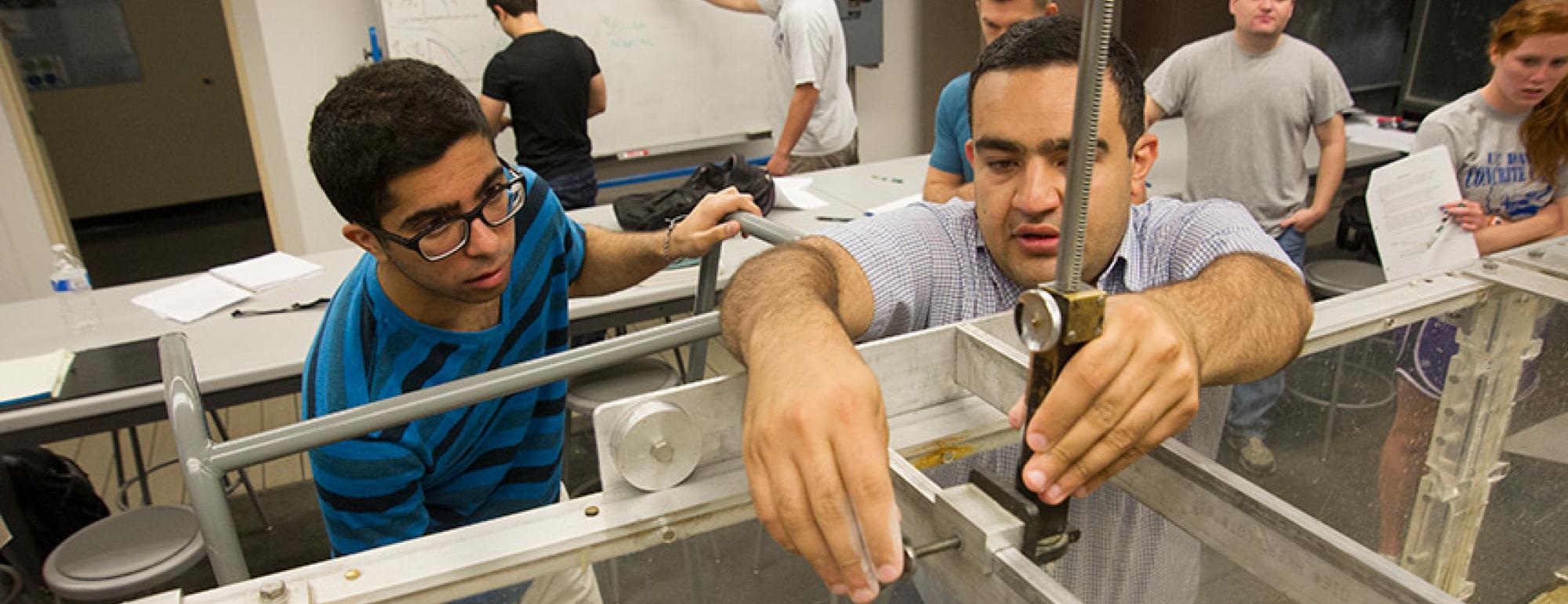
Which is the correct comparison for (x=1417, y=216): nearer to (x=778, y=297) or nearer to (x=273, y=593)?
(x=778, y=297)

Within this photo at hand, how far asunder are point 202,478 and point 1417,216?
2217mm

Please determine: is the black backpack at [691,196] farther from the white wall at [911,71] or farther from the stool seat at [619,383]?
the white wall at [911,71]

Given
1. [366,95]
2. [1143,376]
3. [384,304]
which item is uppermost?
[366,95]

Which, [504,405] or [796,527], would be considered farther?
[504,405]

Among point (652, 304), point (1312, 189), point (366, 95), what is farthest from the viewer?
point (1312, 189)

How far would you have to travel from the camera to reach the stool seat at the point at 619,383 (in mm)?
2148

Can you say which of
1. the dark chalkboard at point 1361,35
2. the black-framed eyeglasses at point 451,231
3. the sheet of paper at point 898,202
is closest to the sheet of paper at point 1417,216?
the sheet of paper at point 898,202

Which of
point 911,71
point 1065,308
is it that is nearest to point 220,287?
point 1065,308

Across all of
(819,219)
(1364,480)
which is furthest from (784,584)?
(819,219)

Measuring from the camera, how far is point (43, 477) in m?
2.07

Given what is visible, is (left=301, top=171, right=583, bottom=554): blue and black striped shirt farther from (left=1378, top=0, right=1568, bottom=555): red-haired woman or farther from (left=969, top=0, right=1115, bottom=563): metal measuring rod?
(left=1378, top=0, right=1568, bottom=555): red-haired woman

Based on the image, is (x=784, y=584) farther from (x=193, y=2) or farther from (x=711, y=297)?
(x=193, y=2)

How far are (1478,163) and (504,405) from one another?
2.25 meters

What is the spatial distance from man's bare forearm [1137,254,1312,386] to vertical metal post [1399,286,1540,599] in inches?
13.8
